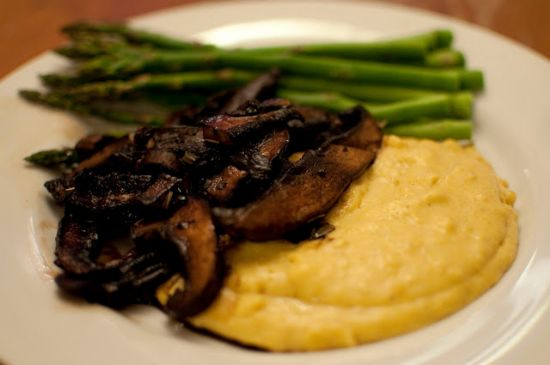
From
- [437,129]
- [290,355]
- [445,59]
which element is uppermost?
[445,59]

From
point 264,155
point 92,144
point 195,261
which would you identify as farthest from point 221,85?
point 195,261

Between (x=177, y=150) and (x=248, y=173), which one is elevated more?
(x=177, y=150)

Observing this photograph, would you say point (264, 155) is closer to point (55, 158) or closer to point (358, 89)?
point (55, 158)

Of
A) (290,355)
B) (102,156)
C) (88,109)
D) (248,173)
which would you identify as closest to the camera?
(290,355)

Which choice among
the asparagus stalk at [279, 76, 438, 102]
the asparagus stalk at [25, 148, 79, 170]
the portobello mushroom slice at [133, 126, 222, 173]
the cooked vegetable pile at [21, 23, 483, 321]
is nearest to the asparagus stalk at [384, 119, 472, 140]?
the cooked vegetable pile at [21, 23, 483, 321]

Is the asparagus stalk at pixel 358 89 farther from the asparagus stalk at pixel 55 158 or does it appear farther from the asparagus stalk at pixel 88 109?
the asparagus stalk at pixel 55 158

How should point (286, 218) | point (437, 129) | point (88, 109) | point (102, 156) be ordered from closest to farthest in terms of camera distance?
point (286, 218) < point (102, 156) < point (437, 129) < point (88, 109)

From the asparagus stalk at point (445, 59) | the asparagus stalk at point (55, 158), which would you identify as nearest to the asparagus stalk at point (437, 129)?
the asparagus stalk at point (445, 59)

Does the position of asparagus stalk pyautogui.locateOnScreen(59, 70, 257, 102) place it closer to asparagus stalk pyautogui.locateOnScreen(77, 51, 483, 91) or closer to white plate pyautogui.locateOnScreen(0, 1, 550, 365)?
asparagus stalk pyautogui.locateOnScreen(77, 51, 483, 91)
